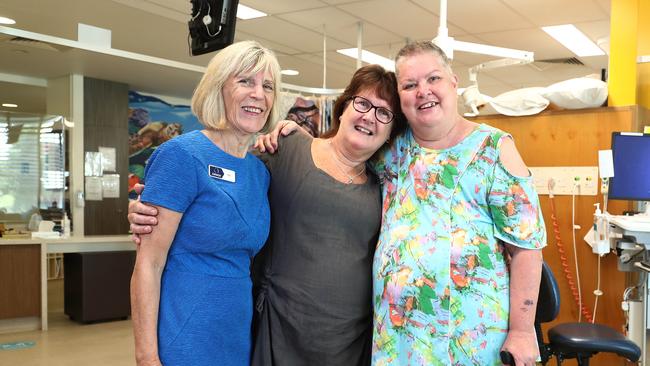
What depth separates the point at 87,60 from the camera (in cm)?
727

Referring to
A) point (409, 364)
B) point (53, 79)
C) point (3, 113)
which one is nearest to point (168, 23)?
point (53, 79)

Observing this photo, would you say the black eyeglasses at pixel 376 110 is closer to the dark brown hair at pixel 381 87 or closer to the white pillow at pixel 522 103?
the dark brown hair at pixel 381 87

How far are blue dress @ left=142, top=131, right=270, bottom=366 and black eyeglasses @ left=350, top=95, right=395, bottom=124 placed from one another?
47 cm

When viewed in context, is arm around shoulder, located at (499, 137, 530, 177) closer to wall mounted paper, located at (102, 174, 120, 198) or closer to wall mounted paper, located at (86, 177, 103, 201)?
wall mounted paper, located at (86, 177, 103, 201)

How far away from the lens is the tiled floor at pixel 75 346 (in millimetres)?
4551

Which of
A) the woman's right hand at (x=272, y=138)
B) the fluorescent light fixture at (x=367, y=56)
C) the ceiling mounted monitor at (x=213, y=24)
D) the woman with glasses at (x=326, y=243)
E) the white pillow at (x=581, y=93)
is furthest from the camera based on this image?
the fluorescent light fixture at (x=367, y=56)

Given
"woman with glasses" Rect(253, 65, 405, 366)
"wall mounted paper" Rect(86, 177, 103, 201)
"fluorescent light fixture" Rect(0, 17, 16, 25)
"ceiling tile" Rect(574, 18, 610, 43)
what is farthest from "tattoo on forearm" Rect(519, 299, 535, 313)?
"wall mounted paper" Rect(86, 177, 103, 201)

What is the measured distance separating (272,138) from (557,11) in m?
4.92

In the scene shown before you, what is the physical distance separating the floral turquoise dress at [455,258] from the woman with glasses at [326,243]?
94 mm

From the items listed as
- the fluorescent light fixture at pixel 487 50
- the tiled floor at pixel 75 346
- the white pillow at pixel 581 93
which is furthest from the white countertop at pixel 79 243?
the white pillow at pixel 581 93

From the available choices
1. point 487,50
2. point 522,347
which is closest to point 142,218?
point 522,347

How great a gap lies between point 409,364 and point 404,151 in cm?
67

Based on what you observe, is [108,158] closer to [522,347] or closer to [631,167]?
[631,167]

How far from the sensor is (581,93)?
3787 mm
